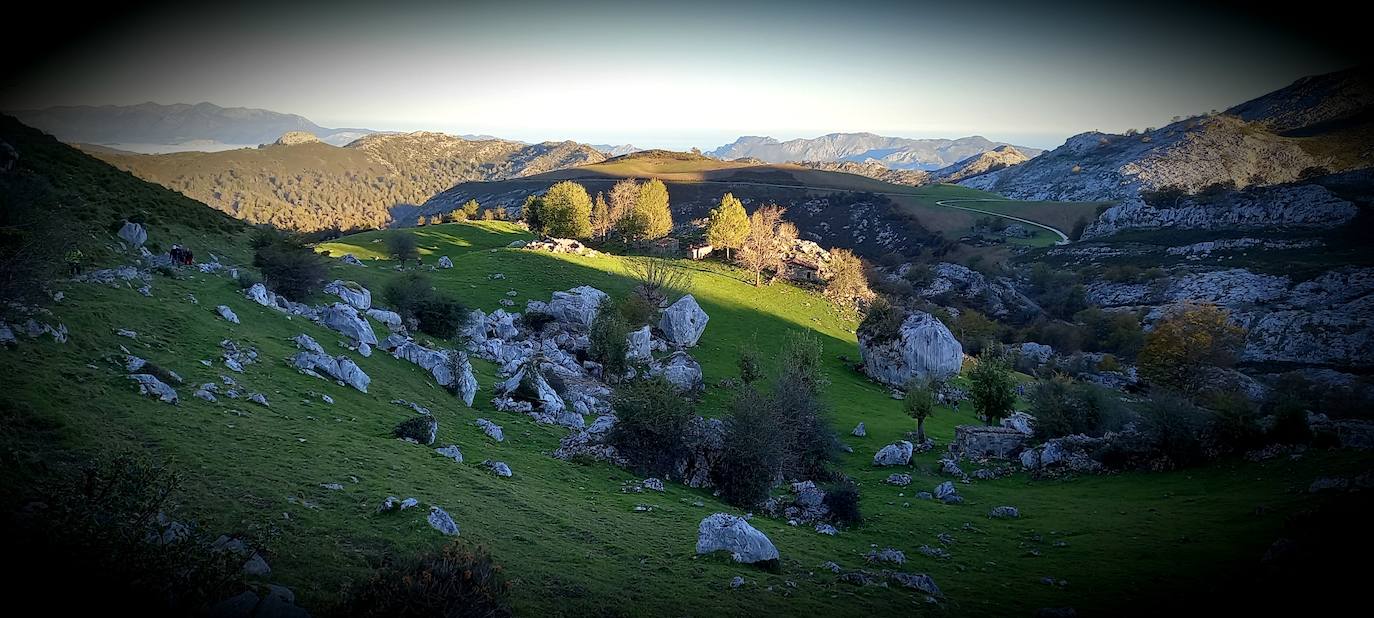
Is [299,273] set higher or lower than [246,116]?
lower

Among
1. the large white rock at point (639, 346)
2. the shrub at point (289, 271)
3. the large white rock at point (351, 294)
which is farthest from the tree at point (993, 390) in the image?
the shrub at point (289, 271)

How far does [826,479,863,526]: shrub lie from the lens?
2655 cm

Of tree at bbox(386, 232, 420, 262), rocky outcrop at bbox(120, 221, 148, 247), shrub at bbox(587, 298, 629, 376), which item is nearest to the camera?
rocky outcrop at bbox(120, 221, 148, 247)

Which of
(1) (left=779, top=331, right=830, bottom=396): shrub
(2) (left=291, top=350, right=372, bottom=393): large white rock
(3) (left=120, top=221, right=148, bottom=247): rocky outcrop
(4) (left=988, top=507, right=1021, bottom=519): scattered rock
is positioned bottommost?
(4) (left=988, top=507, right=1021, bottom=519): scattered rock

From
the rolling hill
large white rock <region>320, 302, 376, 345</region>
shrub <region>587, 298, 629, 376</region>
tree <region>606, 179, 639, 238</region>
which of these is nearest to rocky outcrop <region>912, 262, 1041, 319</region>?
the rolling hill

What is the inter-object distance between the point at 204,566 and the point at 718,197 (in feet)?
605

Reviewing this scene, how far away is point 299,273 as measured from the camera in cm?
4338

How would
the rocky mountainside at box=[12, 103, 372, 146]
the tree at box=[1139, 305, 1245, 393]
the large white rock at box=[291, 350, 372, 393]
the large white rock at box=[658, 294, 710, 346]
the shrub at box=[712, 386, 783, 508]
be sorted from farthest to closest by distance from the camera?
the large white rock at box=[658, 294, 710, 346], the tree at box=[1139, 305, 1245, 393], the large white rock at box=[291, 350, 372, 393], the shrub at box=[712, 386, 783, 508], the rocky mountainside at box=[12, 103, 372, 146]

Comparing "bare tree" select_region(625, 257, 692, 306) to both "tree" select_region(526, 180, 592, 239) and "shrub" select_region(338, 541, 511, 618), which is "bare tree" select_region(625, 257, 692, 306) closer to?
"tree" select_region(526, 180, 592, 239)

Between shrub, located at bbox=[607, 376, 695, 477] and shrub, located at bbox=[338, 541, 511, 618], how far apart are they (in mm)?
19601

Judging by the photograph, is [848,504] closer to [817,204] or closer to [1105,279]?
[1105,279]

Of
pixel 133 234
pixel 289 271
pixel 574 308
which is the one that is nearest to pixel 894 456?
pixel 574 308

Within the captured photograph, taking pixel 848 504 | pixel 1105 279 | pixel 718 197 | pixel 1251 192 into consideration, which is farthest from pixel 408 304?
pixel 1251 192

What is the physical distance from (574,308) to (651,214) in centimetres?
4794
